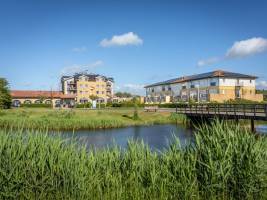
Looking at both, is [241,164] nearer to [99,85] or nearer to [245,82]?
[245,82]

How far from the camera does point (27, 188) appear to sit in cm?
695

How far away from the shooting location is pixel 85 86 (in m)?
98.9

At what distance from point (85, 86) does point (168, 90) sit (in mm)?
23188

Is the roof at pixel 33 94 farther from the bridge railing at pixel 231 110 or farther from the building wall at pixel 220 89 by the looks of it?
the bridge railing at pixel 231 110

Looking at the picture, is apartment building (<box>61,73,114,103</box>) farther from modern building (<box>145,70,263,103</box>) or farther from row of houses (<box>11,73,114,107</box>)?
modern building (<box>145,70,263,103</box>)

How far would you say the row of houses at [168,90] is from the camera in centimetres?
7800

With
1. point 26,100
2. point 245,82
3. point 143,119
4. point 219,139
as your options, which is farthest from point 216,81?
point 219,139

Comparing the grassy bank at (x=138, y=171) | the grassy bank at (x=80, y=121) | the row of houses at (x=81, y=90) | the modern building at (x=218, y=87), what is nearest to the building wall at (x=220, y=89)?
the modern building at (x=218, y=87)

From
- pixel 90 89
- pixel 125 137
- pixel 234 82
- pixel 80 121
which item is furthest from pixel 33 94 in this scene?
pixel 125 137

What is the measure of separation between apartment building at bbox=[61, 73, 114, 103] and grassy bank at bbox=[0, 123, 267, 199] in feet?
292

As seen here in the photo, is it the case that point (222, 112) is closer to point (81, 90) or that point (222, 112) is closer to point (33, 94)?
point (33, 94)

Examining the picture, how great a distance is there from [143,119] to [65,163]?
39867 millimetres

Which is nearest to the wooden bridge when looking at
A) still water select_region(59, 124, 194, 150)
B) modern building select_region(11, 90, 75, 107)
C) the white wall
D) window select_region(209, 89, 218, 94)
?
still water select_region(59, 124, 194, 150)

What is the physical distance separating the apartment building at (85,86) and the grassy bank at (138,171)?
88864mm
